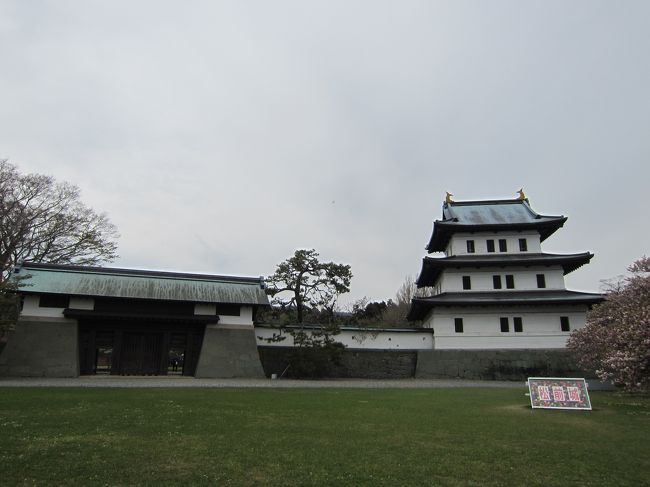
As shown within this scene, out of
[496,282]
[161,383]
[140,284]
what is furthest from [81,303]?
[496,282]

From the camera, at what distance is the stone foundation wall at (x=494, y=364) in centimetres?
2622

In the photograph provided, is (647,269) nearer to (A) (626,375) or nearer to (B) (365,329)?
(A) (626,375)

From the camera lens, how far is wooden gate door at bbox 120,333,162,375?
2303 cm

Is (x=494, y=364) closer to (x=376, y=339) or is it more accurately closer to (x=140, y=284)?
(x=376, y=339)

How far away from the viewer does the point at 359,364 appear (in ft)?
88.5

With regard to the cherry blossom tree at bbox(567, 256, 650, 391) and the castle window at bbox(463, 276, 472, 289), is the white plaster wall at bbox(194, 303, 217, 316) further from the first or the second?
the cherry blossom tree at bbox(567, 256, 650, 391)

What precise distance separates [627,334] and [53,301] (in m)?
25.3

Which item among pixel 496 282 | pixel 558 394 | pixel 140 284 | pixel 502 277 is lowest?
pixel 558 394

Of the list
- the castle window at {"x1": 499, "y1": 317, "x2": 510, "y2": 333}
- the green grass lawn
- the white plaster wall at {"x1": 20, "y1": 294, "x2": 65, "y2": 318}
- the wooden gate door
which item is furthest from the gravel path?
the castle window at {"x1": 499, "y1": 317, "x2": 510, "y2": 333}

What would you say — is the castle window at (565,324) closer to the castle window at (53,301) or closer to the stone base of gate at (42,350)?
the stone base of gate at (42,350)

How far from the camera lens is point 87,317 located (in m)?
22.3

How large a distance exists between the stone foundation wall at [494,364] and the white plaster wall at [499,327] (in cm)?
46

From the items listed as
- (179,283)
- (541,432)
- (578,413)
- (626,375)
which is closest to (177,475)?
(541,432)

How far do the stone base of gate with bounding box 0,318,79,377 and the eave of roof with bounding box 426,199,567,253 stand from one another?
22.6 meters
